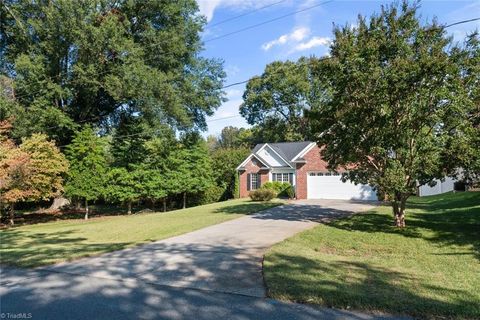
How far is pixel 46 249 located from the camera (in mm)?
10508

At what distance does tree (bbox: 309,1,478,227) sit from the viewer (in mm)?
10883

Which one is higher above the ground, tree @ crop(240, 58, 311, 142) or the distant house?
tree @ crop(240, 58, 311, 142)

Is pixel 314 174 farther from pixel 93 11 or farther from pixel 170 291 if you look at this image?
pixel 170 291

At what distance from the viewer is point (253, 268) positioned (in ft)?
24.7

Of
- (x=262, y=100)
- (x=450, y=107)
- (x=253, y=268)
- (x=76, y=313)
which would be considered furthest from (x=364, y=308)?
(x=262, y=100)

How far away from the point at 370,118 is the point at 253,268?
6765 millimetres

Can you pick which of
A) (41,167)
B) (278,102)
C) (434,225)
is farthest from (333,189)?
(278,102)

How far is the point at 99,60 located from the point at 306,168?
1553 cm

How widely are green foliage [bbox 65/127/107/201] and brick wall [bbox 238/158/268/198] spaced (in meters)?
11.8

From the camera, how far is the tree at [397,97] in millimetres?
10883

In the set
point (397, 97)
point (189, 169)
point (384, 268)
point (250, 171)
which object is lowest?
point (384, 268)

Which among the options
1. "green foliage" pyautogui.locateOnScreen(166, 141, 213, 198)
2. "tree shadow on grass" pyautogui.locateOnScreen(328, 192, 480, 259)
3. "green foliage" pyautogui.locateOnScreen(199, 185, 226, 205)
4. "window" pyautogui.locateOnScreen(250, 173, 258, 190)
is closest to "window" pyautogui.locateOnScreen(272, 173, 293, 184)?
"window" pyautogui.locateOnScreen(250, 173, 258, 190)

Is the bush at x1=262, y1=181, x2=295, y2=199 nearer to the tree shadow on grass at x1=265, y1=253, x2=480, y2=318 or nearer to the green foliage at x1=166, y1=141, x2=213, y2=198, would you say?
the green foliage at x1=166, y1=141, x2=213, y2=198

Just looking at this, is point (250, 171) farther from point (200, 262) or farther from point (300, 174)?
point (200, 262)
